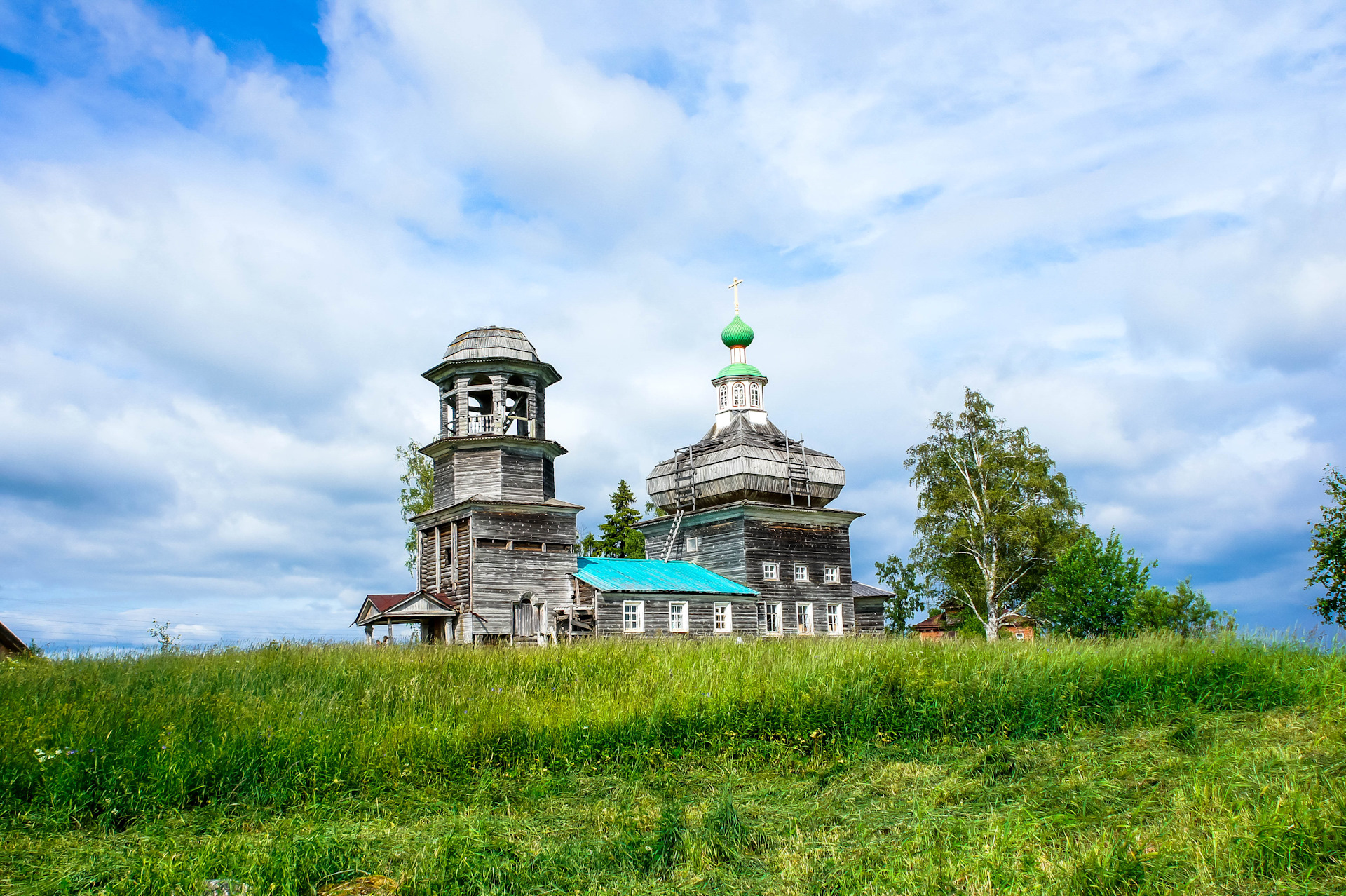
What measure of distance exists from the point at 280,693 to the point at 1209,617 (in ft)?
81.7

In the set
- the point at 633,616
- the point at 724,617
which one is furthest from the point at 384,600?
the point at 724,617

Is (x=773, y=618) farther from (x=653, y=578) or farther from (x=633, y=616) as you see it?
(x=633, y=616)

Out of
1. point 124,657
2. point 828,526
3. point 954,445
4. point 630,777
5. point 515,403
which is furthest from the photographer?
point 954,445

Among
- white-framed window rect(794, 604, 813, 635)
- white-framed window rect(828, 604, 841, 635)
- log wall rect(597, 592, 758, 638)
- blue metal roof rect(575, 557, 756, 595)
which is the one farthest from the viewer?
white-framed window rect(828, 604, 841, 635)

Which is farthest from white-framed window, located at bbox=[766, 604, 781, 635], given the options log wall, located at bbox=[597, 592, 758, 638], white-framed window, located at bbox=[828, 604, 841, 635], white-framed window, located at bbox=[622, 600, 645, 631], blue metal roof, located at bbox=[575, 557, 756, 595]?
white-framed window, located at bbox=[622, 600, 645, 631]

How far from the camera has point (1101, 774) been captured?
9109 mm

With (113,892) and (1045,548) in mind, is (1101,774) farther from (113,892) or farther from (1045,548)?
(1045,548)

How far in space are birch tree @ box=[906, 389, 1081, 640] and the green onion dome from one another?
862cm

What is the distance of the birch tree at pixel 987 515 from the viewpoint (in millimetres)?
36219

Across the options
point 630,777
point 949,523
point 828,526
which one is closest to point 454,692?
point 630,777

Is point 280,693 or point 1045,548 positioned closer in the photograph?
point 280,693

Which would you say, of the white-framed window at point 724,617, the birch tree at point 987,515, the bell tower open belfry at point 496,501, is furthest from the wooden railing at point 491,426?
the birch tree at point 987,515

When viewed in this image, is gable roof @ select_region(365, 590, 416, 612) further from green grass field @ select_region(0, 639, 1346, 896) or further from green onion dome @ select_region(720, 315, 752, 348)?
green onion dome @ select_region(720, 315, 752, 348)

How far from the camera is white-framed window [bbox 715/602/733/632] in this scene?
3134cm
